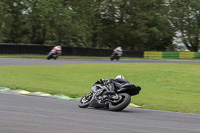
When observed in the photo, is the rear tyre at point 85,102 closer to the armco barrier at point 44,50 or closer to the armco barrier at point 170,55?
the armco barrier at point 44,50

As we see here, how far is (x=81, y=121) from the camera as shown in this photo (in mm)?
7020

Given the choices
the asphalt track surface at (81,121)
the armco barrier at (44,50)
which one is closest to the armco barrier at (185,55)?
the armco barrier at (44,50)

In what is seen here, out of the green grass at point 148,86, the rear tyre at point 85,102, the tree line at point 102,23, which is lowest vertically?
the green grass at point 148,86

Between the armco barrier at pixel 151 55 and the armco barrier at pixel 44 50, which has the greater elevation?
the armco barrier at pixel 44 50

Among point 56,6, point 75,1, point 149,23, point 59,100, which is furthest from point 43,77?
point 149,23

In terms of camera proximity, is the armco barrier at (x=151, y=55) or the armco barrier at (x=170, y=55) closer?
the armco barrier at (x=151, y=55)

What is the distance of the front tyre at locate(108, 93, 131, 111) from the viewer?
8.55 metres

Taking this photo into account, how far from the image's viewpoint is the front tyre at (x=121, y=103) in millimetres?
8555

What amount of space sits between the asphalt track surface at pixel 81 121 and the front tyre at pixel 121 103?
143mm

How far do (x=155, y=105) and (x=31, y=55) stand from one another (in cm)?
2768

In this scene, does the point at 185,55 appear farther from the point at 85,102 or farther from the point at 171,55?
the point at 85,102

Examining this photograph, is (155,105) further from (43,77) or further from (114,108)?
(43,77)

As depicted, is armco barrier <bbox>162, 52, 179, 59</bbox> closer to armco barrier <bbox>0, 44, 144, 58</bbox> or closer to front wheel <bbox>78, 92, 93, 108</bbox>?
armco barrier <bbox>0, 44, 144, 58</bbox>

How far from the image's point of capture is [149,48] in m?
53.3
